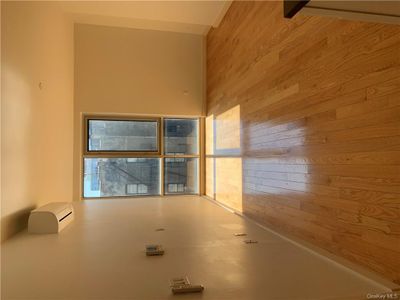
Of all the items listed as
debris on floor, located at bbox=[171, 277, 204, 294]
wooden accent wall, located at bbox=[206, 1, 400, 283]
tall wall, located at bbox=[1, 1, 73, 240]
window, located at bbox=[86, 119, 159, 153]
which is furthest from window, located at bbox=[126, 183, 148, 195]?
debris on floor, located at bbox=[171, 277, 204, 294]

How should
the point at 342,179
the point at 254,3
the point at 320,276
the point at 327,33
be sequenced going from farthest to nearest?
the point at 254,3
the point at 327,33
the point at 342,179
the point at 320,276

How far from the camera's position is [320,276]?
2.08 m

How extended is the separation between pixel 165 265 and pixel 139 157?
4266 millimetres

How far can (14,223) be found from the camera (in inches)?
133

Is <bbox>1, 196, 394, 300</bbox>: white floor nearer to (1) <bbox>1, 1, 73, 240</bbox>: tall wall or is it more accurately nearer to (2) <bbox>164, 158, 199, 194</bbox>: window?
(1) <bbox>1, 1, 73, 240</bbox>: tall wall

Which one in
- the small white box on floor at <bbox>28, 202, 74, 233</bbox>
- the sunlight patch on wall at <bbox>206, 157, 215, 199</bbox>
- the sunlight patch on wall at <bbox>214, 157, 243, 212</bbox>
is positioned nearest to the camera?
the small white box on floor at <bbox>28, 202, 74, 233</bbox>

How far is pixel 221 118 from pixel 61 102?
8.68ft

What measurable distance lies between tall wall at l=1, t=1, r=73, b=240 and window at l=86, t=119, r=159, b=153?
603 mm

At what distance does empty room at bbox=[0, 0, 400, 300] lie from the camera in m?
1.97

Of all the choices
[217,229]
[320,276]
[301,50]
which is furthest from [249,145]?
[320,276]

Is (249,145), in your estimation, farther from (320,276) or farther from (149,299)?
(149,299)

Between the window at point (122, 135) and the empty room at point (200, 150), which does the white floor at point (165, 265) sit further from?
the window at point (122, 135)

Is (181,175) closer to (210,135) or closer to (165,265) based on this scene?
(210,135)

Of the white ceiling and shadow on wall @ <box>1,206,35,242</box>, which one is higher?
the white ceiling
